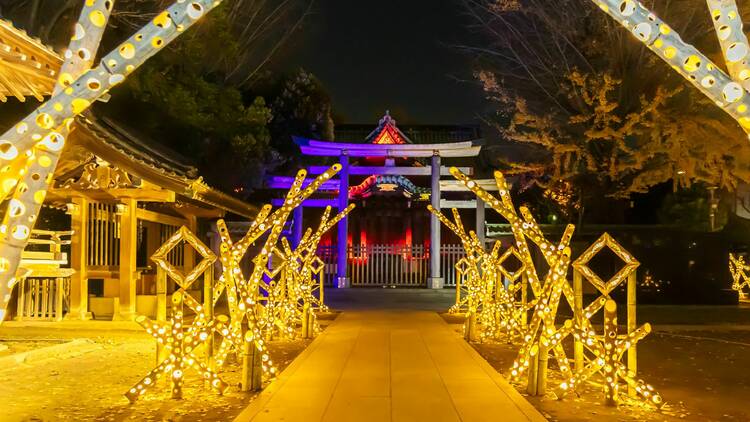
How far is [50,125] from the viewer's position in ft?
14.2

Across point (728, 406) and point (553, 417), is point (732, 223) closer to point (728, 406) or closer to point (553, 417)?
point (728, 406)

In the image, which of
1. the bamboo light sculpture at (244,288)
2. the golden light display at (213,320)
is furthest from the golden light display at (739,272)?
the bamboo light sculpture at (244,288)

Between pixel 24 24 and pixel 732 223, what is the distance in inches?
830

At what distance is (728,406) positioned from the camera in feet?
24.1

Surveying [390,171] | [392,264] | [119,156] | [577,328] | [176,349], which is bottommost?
[176,349]

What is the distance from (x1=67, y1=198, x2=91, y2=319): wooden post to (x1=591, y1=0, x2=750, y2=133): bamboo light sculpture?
11910 mm

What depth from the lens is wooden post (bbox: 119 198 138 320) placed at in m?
14.2

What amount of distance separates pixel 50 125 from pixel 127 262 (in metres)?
10.4

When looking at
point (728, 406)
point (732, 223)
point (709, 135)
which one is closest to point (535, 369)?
point (728, 406)

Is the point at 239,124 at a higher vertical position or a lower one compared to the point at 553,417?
higher

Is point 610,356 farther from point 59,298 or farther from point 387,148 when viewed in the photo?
point 387,148

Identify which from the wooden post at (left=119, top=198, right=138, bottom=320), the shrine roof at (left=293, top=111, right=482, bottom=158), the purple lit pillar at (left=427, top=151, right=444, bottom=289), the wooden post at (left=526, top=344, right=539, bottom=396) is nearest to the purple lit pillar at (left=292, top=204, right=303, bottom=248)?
the shrine roof at (left=293, top=111, right=482, bottom=158)

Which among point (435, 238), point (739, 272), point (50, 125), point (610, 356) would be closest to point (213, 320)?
point (50, 125)

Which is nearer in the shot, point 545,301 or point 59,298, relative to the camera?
point 545,301
